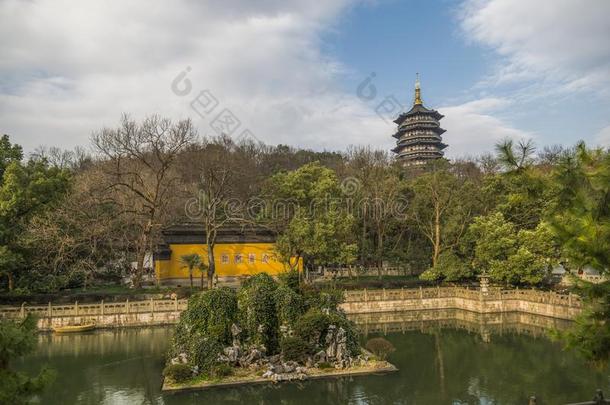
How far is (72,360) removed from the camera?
1872 cm

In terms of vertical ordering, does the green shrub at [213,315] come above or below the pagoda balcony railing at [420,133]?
below

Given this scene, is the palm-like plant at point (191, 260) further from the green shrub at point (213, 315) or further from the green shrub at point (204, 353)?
the green shrub at point (204, 353)

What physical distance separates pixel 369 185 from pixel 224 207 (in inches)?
435

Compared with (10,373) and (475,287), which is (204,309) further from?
(475,287)

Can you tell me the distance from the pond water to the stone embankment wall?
1132 mm

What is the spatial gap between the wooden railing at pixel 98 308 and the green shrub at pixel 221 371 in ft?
36.1

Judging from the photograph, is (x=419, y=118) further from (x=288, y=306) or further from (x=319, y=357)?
(x=319, y=357)

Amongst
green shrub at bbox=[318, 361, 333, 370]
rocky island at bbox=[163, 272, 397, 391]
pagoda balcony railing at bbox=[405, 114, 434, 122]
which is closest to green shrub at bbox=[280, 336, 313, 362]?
rocky island at bbox=[163, 272, 397, 391]

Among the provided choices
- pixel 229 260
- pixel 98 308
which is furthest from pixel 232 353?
pixel 229 260

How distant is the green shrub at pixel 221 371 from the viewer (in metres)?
15.2

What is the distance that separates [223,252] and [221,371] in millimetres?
20699

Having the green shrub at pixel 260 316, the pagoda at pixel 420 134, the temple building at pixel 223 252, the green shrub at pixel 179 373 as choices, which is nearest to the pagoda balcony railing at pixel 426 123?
the pagoda at pixel 420 134

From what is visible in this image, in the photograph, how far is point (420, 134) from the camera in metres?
65.8

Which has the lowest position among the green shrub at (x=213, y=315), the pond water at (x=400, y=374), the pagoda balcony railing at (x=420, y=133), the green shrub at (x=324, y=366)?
the pond water at (x=400, y=374)
